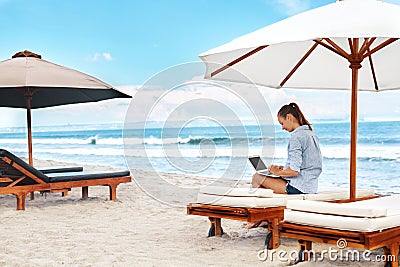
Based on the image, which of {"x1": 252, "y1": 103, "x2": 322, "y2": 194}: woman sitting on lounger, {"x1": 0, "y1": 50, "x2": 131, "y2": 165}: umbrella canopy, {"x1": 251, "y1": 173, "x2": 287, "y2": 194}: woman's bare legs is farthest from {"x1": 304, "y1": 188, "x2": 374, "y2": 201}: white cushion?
{"x1": 0, "y1": 50, "x2": 131, "y2": 165}: umbrella canopy

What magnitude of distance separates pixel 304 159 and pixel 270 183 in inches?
14.0

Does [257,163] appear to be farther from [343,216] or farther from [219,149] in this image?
[219,149]

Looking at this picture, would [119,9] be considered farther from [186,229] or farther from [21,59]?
[186,229]

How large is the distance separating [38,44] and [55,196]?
26292mm

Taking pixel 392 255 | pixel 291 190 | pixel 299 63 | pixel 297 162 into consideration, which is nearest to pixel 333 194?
pixel 291 190

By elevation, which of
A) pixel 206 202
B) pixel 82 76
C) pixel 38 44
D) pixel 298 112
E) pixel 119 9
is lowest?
pixel 206 202

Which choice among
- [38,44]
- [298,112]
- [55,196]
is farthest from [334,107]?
[298,112]

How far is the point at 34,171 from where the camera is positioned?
625 centimetres

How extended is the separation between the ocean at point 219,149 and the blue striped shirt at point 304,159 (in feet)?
0.62

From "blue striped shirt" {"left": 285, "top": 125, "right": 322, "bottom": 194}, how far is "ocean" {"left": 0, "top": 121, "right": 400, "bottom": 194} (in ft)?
0.62

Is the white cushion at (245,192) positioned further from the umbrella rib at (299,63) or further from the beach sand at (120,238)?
the umbrella rib at (299,63)

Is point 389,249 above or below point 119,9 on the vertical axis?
below

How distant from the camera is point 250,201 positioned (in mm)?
4195

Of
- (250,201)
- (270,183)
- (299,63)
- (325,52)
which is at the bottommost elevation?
(250,201)
